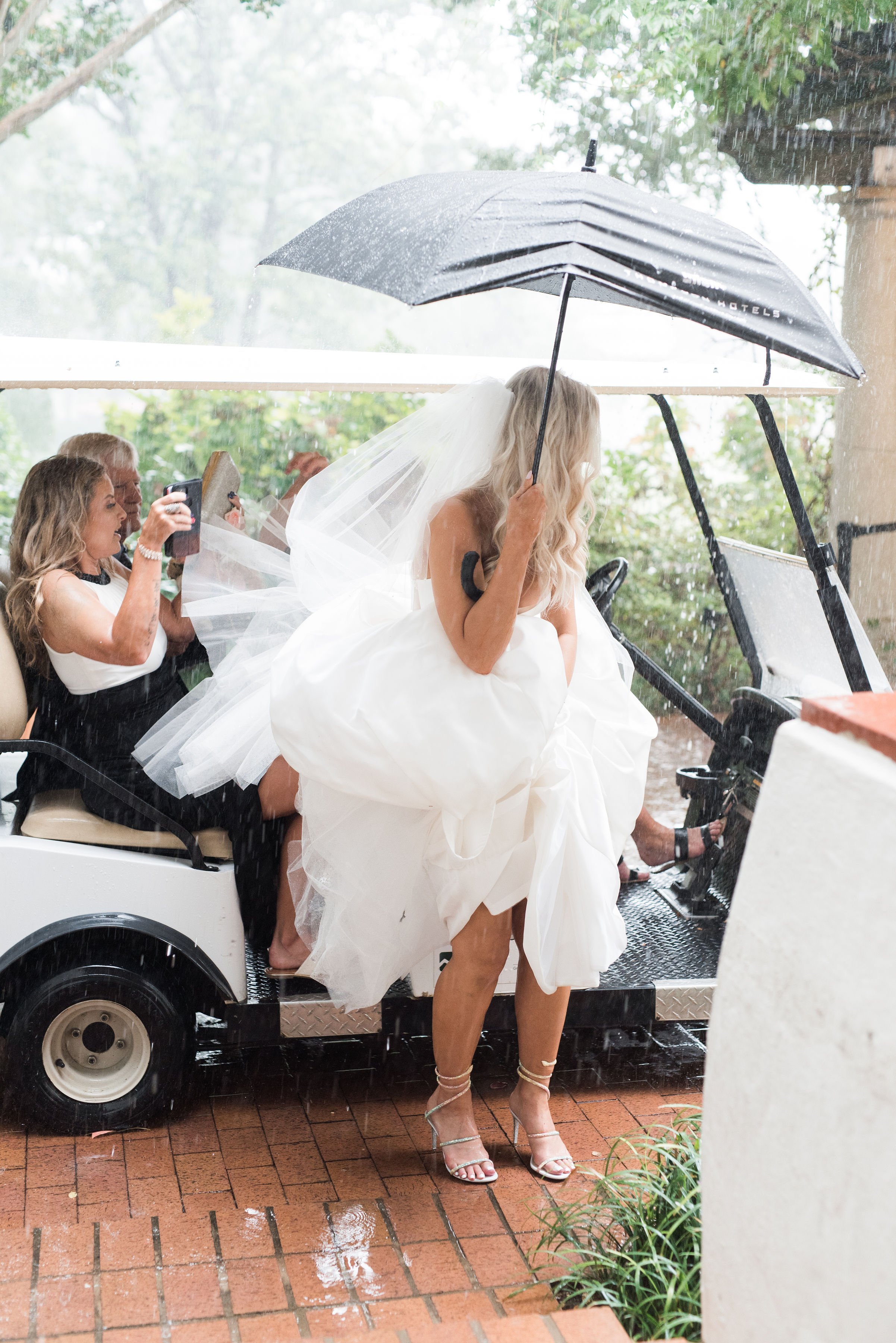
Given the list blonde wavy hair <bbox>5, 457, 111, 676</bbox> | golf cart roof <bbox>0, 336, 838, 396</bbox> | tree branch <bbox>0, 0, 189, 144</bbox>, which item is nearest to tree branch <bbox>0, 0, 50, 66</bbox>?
tree branch <bbox>0, 0, 189, 144</bbox>

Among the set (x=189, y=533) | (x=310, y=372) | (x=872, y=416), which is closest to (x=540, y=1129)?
(x=189, y=533)

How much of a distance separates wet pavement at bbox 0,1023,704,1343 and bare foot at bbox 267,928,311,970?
36cm

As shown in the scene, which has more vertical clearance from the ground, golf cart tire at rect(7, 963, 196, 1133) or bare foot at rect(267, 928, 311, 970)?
bare foot at rect(267, 928, 311, 970)

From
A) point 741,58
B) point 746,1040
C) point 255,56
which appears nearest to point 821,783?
point 746,1040

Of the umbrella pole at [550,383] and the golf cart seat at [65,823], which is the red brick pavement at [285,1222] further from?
the umbrella pole at [550,383]

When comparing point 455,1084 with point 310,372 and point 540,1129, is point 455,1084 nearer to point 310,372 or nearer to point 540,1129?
point 540,1129

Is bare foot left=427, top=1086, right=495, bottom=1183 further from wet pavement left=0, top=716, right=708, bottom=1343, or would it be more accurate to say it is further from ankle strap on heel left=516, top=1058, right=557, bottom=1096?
ankle strap on heel left=516, top=1058, right=557, bottom=1096

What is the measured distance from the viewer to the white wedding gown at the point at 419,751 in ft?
8.57

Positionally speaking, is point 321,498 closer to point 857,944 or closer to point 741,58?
point 857,944

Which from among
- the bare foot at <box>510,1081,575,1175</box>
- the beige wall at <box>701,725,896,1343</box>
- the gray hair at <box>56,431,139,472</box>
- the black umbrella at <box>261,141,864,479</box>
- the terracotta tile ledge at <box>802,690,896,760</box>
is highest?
the black umbrella at <box>261,141,864,479</box>

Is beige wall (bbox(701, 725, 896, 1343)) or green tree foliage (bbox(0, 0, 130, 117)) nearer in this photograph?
beige wall (bbox(701, 725, 896, 1343))

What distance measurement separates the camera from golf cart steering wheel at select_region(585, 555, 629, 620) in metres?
3.53

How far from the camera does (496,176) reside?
2830 millimetres

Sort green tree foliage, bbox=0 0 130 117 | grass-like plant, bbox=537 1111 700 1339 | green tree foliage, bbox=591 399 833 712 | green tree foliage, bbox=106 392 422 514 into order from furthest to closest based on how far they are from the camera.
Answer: green tree foliage, bbox=0 0 130 117, green tree foliage, bbox=591 399 833 712, green tree foliage, bbox=106 392 422 514, grass-like plant, bbox=537 1111 700 1339
